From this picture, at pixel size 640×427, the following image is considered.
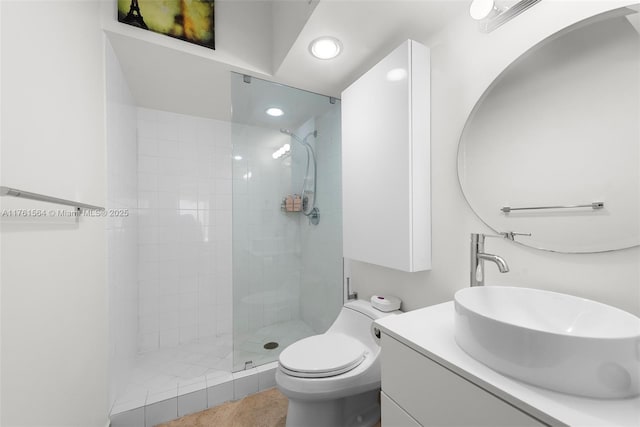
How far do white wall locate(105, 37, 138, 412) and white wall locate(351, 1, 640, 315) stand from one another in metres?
1.62

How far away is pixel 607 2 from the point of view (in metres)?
0.77

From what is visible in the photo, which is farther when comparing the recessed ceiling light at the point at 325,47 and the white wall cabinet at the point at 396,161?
the recessed ceiling light at the point at 325,47

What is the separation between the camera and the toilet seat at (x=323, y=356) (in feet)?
3.96

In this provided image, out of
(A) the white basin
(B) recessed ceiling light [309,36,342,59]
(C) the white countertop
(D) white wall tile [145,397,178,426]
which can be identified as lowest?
(D) white wall tile [145,397,178,426]

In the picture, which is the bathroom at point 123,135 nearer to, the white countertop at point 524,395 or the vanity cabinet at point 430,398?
the white countertop at point 524,395

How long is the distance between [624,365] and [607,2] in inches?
38.8

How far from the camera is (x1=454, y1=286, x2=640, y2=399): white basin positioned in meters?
0.48

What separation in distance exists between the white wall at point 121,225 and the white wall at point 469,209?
1617mm

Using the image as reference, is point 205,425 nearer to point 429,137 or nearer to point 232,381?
point 232,381

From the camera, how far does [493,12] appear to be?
98cm

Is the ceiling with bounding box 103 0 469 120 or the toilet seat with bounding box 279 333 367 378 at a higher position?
the ceiling with bounding box 103 0 469 120

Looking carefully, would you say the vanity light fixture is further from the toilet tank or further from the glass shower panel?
the toilet tank

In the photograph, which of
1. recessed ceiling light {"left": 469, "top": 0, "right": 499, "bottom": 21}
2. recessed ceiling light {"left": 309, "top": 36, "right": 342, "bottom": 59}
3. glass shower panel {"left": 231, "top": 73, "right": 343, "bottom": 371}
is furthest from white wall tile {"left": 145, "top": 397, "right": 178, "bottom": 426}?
recessed ceiling light {"left": 469, "top": 0, "right": 499, "bottom": 21}

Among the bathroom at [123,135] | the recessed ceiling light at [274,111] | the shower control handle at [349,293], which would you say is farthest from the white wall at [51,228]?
the shower control handle at [349,293]
